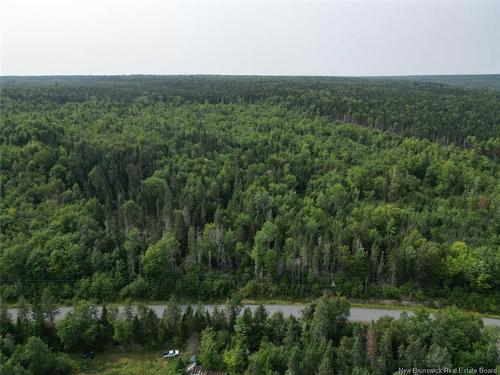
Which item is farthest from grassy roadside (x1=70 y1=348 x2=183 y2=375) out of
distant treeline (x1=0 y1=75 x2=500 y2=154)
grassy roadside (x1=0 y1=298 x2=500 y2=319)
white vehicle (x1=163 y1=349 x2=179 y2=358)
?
distant treeline (x1=0 y1=75 x2=500 y2=154)

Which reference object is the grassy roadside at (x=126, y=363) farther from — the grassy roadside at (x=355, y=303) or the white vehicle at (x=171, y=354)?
the grassy roadside at (x=355, y=303)

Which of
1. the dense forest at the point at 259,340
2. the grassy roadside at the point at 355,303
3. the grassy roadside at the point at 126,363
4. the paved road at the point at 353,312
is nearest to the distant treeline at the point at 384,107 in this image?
the grassy roadside at the point at 355,303

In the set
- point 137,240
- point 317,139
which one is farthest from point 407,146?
point 137,240

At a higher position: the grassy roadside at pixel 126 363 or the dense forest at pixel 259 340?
the dense forest at pixel 259 340

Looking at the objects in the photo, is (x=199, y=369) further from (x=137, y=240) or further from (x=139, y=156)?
(x=139, y=156)

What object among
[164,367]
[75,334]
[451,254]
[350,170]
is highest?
[350,170]

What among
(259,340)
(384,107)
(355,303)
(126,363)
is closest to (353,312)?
(355,303)
